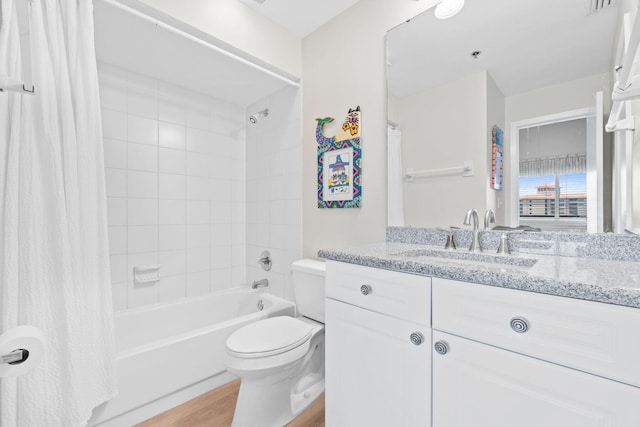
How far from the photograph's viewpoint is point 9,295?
105 cm

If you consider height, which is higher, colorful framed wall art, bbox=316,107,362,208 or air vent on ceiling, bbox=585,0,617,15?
air vent on ceiling, bbox=585,0,617,15

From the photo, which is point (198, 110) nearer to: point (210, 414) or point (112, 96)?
point (112, 96)

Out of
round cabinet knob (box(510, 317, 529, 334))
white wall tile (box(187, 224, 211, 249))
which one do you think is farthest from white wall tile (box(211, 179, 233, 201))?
round cabinet knob (box(510, 317, 529, 334))


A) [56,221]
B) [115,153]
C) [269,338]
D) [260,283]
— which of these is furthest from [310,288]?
[115,153]

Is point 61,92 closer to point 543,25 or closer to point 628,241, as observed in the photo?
point 543,25

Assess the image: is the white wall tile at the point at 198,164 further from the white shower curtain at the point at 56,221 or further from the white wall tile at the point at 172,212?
the white shower curtain at the point at 56,221

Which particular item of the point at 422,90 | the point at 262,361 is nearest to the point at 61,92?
the point at 262,361

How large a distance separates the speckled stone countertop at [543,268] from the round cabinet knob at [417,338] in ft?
0.65

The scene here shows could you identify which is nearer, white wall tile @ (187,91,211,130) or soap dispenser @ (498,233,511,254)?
soap dispenser @ (498,233,511,254)

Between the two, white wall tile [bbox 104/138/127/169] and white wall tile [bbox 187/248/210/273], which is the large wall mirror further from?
white wall tile [bbox 104/138/127/169]

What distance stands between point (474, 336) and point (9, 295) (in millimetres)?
1569

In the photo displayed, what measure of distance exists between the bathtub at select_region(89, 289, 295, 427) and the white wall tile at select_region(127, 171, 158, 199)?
2.65ft

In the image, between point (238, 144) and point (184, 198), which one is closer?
point (184, 198)

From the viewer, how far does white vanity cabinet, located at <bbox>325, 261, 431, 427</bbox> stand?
37.2 inches
